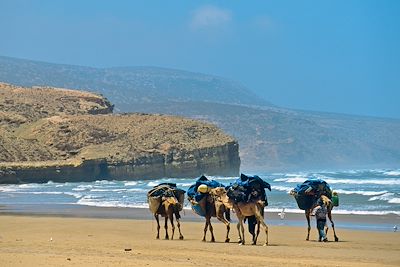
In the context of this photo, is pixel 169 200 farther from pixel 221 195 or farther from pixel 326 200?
pixel 326 200

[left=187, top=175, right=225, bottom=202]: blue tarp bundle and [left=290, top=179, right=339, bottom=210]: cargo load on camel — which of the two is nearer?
[left=187, top=175, right=225, bottom=202]: blue tarp bundle

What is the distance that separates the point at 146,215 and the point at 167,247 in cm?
1346

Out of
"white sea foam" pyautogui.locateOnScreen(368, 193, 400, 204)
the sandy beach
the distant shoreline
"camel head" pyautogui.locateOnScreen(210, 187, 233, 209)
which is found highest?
"white sea foam" pyautogui.locateOnScreen(368, 193, 400, 204)

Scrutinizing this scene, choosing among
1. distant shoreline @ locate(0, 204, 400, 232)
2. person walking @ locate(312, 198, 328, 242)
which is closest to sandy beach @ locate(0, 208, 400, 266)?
person walking @ locate(312, 198, 328, 242)

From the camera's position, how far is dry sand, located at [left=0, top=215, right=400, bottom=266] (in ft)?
46.0

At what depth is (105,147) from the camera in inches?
3334

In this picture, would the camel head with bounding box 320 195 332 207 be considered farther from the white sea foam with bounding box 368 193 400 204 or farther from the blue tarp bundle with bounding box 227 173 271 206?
the white sea foam with bounding box 368 193 400 204

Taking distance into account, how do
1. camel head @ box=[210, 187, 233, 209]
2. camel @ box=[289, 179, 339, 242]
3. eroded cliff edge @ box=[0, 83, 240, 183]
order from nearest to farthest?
1. camel head @ box=[210, 187, 233, 209]
2. camel @ box=[289, 179, 339, 242]
3. eroded cliff edge @ box=[0, 83, 240, 183]

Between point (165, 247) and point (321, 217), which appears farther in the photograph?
point (321, 217)

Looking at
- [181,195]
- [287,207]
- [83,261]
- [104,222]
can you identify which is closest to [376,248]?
[181,195]

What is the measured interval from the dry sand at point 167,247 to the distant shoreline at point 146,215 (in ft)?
7.06

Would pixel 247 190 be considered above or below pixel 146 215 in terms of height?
above

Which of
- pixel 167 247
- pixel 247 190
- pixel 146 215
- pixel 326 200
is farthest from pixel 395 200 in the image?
pixel 167 247

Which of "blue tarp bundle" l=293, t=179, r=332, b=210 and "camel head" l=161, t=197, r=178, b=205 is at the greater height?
"blue tarp bundle" l=293, t=179, r=332, b=210
